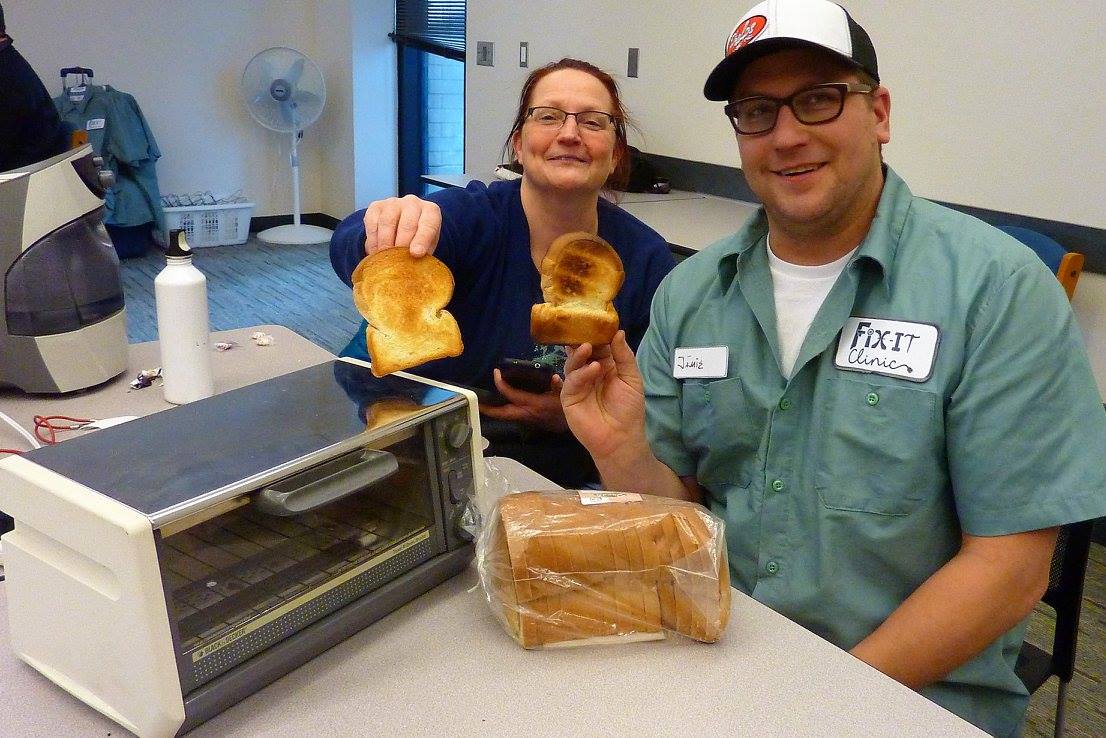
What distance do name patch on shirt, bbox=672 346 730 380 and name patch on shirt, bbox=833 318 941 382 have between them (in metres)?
0.18

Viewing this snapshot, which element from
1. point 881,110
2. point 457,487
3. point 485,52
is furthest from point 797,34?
point 485,52

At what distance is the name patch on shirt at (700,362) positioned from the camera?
1.33 metres

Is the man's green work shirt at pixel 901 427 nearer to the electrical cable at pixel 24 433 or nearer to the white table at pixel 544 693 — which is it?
the white table at pixel 544 693

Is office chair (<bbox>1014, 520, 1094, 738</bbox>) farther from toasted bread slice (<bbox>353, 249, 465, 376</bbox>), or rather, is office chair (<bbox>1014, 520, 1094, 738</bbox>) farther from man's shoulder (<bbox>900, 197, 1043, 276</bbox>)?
toasted bread slice (<bbox>353, 249, 465, 376</bbox>)

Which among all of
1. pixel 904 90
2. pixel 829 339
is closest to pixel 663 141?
pixel 904 90

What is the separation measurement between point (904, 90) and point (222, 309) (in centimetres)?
363

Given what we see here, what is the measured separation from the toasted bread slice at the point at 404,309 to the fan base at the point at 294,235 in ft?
17.8

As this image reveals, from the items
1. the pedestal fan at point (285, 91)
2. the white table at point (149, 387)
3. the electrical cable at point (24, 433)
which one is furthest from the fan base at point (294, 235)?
the electrical cable at point (24, 433)

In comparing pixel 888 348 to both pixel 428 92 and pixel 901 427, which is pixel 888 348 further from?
pixel 428 92

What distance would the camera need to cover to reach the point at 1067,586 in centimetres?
129

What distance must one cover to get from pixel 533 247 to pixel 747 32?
74 cm

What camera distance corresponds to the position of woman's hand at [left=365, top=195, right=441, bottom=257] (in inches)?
50.2

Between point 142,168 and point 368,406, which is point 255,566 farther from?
point 142,168

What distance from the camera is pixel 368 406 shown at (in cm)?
103
